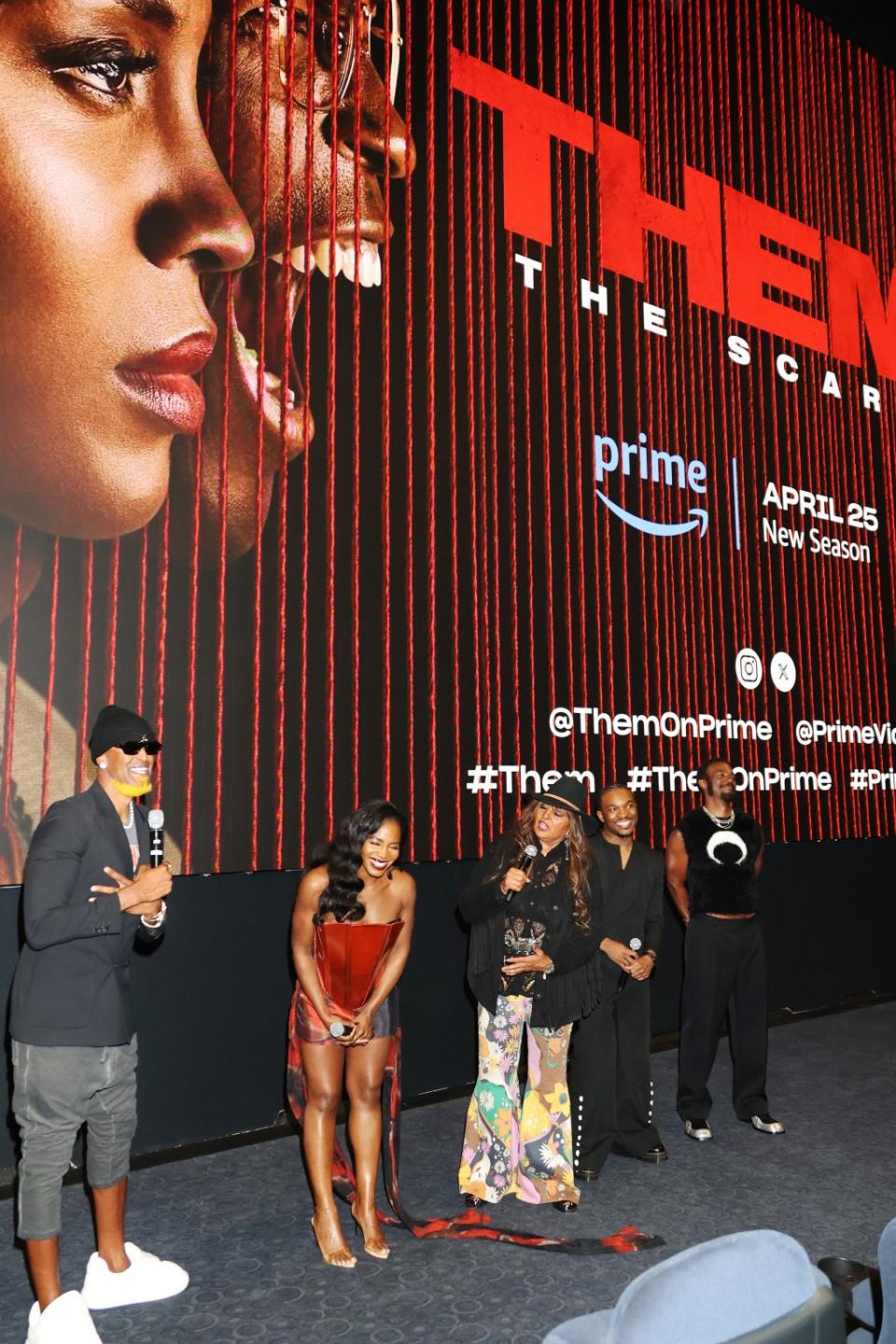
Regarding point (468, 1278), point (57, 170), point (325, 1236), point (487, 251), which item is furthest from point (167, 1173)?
point (487, 251)

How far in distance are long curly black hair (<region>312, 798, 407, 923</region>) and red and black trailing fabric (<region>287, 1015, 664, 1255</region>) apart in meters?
0.29

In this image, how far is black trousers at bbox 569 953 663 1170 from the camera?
172 inches

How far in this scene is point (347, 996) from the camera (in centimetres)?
361

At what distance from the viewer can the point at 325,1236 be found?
3.50 meters

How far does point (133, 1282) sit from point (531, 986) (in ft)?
5.07

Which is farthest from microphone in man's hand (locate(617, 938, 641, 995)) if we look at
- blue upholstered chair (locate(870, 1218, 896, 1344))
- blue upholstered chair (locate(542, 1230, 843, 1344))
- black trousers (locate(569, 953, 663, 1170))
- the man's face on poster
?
blue upholstered chair (locate(542, 1230, 843, 1344))

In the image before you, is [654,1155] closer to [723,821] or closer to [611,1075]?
[611,1075]

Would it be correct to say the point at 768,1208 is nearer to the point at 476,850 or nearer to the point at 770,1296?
the point at 476,850

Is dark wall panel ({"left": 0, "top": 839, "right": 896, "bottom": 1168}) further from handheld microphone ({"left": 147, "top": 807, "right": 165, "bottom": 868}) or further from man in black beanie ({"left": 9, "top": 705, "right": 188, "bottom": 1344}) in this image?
handheld microphone ({"left": 147, "top": 807, "right": 165, "bottom": 868})

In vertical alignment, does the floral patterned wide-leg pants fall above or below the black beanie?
below

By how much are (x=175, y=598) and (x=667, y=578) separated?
3.07m

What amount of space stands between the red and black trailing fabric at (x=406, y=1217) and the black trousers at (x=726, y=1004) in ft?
4.12

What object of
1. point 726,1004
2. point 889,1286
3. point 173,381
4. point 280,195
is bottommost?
point 726,1004

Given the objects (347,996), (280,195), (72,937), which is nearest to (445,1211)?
(347,996)
